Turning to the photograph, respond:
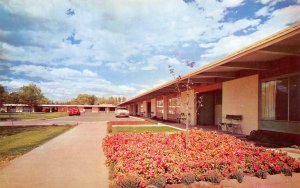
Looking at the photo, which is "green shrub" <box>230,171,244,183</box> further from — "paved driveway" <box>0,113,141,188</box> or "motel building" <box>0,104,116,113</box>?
"motel building" <box>0,104,116,113</box>

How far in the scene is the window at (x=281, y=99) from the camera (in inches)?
454

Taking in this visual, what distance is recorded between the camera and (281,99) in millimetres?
12445

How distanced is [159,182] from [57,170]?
2.94 meters

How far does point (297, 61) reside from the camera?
37.1 feet

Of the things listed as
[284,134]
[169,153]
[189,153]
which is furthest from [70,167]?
[284,134]

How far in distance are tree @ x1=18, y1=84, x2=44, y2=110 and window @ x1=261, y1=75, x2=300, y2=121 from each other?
279 ft

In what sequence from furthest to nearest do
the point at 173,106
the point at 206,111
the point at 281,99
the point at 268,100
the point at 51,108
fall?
the point at 51,108
the point at 173,106
the point at 206,111
the point at 268,100
the point at 281,99

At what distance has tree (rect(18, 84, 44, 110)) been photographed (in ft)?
294

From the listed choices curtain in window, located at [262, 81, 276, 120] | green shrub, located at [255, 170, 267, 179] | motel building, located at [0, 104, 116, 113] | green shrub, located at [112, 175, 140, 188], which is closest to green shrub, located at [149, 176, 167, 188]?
green shrub, located at [112, 175, 140, 188]

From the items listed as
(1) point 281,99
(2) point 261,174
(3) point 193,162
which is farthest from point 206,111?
(2) point 261,174

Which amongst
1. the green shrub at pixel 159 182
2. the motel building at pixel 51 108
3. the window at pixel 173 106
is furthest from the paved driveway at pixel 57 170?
the motel building at pixel 51 108

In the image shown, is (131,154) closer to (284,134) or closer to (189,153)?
(189,153)

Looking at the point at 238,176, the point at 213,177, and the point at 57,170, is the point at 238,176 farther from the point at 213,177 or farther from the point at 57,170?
the point at 57,170

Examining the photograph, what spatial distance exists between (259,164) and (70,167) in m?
4.64
